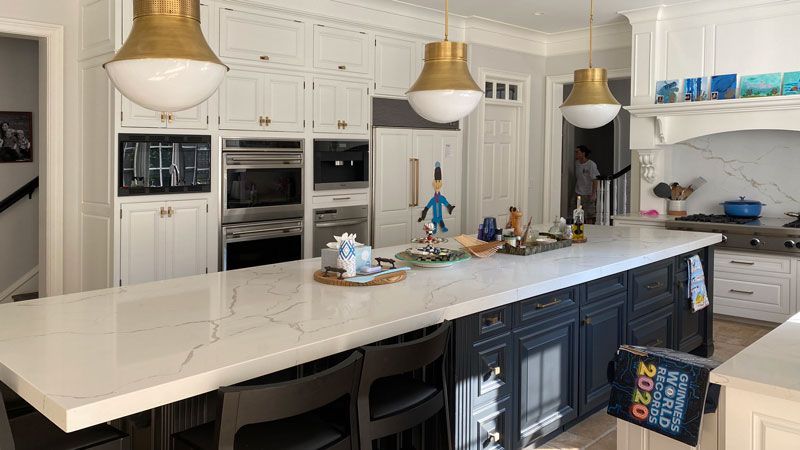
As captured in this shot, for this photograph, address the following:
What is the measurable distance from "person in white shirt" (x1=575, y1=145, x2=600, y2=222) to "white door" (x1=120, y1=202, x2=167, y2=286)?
5.87m

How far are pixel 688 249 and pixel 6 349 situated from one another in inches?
148

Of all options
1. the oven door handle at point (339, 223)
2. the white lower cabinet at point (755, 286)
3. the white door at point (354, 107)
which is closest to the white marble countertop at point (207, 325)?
the oven door handle at point (339, 223)

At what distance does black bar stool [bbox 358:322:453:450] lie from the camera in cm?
204

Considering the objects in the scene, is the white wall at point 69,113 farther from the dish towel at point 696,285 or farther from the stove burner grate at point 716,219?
the stove burner grate at point 716,219

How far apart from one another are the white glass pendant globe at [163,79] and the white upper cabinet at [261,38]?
305cm

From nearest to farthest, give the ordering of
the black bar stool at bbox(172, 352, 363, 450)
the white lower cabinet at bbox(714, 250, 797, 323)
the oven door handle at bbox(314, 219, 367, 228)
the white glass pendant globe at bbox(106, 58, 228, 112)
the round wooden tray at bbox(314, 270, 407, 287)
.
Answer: the black bar stool at bbox(172, 352, 363, 450)
the white glass pendant globe at bbox(106, 58, 228, 112)
the round wooden tray at bbox(314, 270, 407, 287)
the white lower cabinet at bbox(714, 250, 797, 323)
the oven door handle at bbox(314, 219, 367, 228)

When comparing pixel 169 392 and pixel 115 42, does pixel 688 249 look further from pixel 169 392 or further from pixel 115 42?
pixel 115 42

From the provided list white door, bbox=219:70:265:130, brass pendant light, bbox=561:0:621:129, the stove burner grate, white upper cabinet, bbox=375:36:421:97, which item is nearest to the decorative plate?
brass pendant light, bbox=561:0:621:129

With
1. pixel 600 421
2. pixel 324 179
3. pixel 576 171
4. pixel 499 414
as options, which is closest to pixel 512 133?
pixel 576 171

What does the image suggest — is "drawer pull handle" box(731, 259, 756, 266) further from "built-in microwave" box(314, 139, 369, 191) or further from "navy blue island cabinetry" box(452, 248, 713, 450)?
"built-in microwave" box(314, 139, 369, 191)

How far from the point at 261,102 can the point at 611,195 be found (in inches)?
181

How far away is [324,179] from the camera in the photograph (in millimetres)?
5664

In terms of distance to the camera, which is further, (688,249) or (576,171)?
(576,171)

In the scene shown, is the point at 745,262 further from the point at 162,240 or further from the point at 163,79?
the point at 163,79
